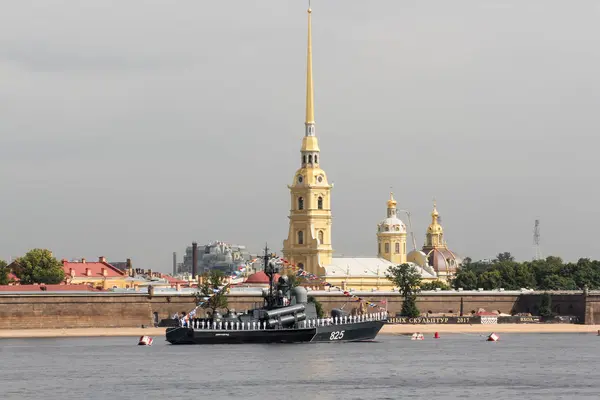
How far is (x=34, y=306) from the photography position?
469 feet

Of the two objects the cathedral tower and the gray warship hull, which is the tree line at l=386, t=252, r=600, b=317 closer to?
the cathedral tower

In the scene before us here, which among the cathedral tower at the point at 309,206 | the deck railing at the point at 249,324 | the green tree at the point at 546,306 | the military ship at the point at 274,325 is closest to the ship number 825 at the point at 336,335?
the military ship at the point at 274,325

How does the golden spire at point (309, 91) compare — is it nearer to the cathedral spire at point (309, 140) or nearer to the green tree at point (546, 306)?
the cathedral spire at point (309, 140)

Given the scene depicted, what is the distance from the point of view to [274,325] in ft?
352

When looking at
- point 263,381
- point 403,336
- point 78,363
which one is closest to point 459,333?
point 403,336

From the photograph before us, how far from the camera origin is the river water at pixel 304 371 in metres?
73.5

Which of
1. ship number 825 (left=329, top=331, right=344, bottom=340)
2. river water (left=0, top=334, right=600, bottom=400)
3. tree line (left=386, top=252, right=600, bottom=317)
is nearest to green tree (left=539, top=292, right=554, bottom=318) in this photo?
tree line (left=386, top=252, right=600, bottom=317)

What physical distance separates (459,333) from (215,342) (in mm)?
36486

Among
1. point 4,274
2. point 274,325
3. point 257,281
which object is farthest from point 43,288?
point 274,325

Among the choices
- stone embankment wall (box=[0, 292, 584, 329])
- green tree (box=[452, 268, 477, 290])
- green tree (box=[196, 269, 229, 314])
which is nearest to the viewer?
green tree (box=[196, 269, 229, 314])

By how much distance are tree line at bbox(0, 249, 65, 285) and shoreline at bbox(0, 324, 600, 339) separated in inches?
896

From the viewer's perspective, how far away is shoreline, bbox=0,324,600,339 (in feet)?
451

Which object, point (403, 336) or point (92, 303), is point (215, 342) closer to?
point (403, 336)

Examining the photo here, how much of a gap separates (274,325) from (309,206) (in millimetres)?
83329
